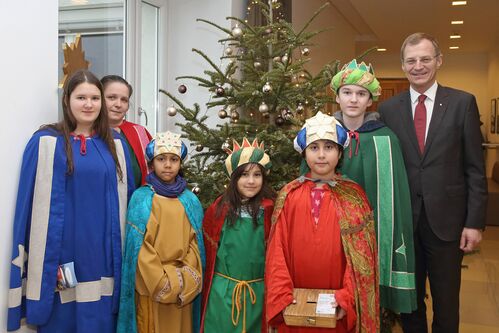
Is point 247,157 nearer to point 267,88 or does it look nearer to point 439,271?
point 267,88

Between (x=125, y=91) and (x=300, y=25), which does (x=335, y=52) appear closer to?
(x=300, y=25)

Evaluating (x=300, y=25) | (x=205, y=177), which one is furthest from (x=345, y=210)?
(x=300, y=25)

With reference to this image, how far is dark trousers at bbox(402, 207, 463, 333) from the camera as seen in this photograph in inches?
126

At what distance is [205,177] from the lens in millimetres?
3871

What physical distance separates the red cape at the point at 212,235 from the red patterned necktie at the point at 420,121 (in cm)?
95

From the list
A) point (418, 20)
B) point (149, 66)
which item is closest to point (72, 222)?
point (149, 66)

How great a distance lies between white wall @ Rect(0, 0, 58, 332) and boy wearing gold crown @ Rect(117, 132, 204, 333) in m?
0.59

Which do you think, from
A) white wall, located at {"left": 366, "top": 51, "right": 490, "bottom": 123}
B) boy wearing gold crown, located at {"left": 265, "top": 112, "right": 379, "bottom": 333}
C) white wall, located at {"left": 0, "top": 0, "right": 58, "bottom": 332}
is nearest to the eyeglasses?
boy wearing gold crown, located at {"left": 265, "top": 112, "right": 379, "bottom": 333}

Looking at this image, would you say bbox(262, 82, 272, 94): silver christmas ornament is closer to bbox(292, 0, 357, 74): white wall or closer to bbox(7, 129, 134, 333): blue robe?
bbox(7, 129, 134, 333): blue robe

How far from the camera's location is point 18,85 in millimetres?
2732

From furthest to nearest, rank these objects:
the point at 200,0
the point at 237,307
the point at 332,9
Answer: the point at 332,9 → the point at 200,0 → the point at 237,307

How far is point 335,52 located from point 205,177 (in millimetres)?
6355

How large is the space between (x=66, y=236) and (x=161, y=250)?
48 cm

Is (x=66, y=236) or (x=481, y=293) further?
(x=481, y=293)
